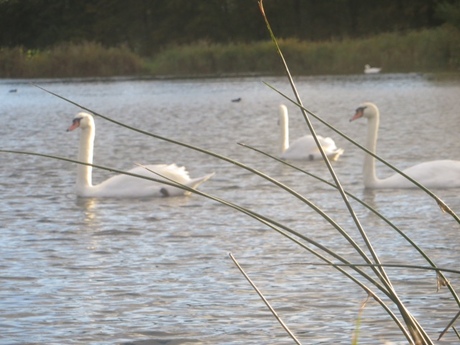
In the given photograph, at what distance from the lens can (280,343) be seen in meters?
5.12

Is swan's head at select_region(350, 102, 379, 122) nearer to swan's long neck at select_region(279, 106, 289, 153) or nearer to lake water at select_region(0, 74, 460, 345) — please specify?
lake water at select_region(0, 74, 460, 345)

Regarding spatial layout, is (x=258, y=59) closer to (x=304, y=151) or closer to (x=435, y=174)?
Answer: (x=304, y=151)

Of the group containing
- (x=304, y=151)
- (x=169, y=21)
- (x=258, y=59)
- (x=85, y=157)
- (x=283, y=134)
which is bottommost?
(x=258, y=59)

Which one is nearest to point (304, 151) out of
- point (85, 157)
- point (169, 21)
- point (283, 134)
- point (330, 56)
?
point (283, 134)

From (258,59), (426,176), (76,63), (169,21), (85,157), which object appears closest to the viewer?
(426,176)

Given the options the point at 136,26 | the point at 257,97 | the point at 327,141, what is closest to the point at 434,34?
the point at 257,97

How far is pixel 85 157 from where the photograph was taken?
35.7ft

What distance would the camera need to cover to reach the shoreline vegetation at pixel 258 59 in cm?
4328

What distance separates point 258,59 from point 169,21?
627 inches

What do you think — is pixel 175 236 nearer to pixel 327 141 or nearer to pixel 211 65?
pixel 327 141

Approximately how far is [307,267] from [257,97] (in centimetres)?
2523

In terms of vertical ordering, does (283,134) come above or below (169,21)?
below

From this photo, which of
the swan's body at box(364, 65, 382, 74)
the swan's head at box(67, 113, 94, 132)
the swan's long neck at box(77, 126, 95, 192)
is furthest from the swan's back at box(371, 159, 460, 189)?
the swan's body at box(364, 65, 382, 74)

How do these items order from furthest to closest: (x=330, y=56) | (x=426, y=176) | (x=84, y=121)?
(x=330, y=56) → (x=84, y=121) → (x=426, y=176)
